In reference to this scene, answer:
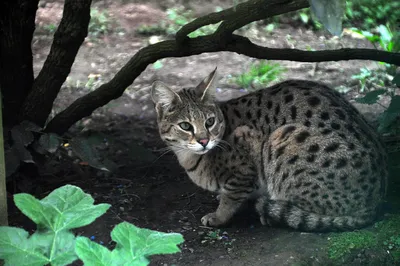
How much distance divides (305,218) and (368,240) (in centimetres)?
48

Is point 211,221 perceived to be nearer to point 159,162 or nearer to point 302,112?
point 302,112

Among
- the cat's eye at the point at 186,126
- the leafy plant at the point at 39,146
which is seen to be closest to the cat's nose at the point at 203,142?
the cat's eye at the point at 186,126

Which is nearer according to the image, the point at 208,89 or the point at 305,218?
the point at 305,218

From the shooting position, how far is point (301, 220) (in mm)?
4574

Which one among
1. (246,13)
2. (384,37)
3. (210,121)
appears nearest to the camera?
(246,13)

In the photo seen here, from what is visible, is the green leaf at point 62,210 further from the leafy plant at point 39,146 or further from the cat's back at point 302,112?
the cat's back at point 302,112

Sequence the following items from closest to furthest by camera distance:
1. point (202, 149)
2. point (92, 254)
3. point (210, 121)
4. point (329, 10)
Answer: point (329, 10)
point (92, 254)
point (202, 149)
point (210, 121)

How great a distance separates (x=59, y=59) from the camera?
5.00m

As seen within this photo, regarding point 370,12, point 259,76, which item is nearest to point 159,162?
point 259,76

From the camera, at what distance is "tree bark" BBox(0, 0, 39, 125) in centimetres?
480

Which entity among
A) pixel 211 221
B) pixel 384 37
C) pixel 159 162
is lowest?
pixel 211 221

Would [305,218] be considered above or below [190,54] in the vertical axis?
below

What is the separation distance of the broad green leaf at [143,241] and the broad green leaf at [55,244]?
185 millimetres

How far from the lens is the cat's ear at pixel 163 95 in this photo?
16.7ft
